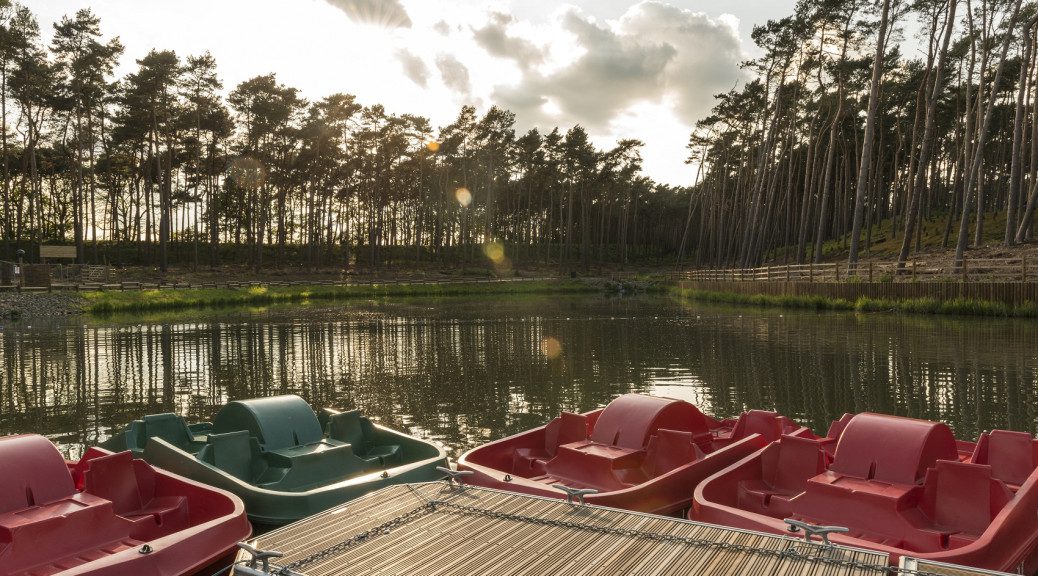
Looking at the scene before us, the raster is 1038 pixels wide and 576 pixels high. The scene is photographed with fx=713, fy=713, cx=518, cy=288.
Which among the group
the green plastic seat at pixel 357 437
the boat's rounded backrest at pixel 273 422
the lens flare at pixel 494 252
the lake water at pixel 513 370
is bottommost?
the lake water at pixel 513 370

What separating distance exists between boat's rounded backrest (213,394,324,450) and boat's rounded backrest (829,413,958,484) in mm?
5536

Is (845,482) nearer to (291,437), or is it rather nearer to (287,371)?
(291,437)

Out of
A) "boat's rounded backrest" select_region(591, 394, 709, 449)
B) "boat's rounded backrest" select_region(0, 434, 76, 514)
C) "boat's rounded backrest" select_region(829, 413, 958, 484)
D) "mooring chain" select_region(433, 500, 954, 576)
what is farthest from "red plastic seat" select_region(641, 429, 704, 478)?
"boat's rounded backrest" select_region(0, 434, 76, 514)

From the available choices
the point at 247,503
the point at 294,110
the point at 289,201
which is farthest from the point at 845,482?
the point at 289,201

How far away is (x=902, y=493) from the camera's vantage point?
223 inches

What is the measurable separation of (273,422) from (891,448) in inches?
246

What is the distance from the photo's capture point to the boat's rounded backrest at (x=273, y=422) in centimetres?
793

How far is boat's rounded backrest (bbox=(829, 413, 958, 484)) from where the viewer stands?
5.95 metres

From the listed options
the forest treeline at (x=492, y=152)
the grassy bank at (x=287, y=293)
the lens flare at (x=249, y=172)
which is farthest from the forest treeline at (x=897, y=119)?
the lens flare at (x=249, y=172)

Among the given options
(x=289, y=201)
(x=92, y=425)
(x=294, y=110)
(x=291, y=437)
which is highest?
(x=294, y=110)

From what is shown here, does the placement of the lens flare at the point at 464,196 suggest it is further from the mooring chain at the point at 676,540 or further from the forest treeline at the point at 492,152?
the mooring chain at the point at 676,540

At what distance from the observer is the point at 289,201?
87.3 meters

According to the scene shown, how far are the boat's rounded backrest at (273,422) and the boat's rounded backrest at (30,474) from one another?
2.12 metres

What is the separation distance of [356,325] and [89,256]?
159 feet
